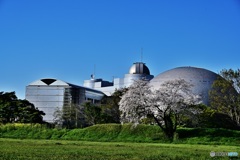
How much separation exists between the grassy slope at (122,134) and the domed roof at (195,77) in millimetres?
20628

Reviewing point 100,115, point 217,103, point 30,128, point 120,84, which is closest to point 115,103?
point 100,115

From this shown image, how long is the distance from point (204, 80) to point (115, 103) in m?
13.5

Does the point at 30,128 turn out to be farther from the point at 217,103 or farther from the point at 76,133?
the point at 217,103

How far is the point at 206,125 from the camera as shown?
39.8m

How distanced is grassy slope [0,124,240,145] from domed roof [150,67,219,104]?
20.6m

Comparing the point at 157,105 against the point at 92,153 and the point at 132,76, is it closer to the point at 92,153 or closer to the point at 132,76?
the point at 92,153

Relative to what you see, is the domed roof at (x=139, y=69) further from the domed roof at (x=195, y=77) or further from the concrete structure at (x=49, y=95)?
the domed roof at (x=195, y=77)

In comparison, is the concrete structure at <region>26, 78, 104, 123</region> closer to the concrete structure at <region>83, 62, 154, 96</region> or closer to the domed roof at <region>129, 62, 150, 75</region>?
the concrete structure at <region>83, 62, 154, 96</region>

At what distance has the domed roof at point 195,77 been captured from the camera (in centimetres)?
4934

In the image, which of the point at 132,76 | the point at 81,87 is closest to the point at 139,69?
the point at 132,76

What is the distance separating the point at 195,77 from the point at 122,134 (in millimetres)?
26093

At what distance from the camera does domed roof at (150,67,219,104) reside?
49.3 metres

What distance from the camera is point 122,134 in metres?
28.3

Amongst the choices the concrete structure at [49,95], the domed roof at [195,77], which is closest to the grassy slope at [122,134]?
the domed roof at [195,77]
